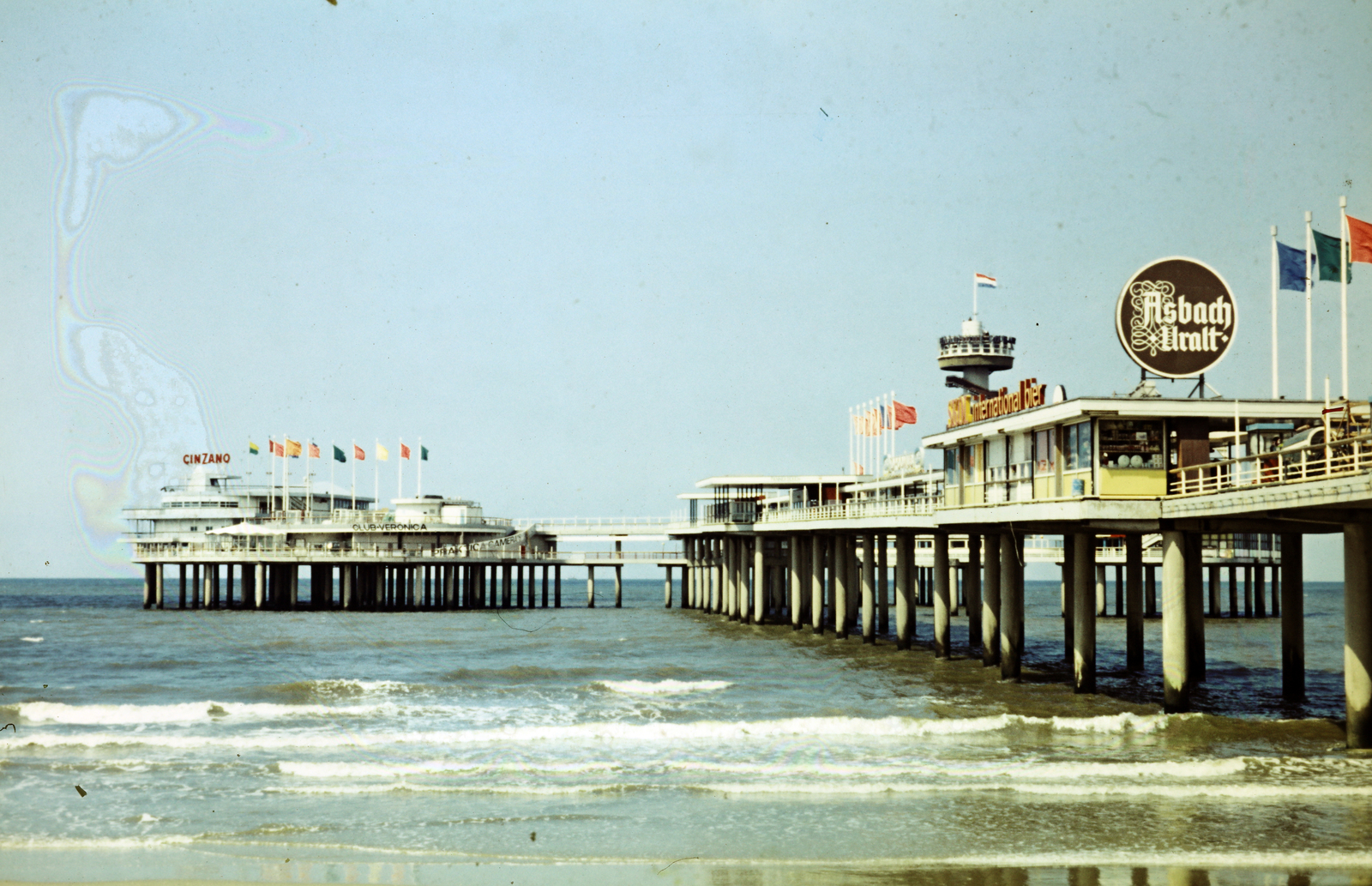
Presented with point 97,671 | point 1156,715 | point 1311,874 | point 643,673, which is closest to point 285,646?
point 97,671

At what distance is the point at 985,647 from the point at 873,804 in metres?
19.0

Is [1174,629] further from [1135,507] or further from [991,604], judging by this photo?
[991,604]

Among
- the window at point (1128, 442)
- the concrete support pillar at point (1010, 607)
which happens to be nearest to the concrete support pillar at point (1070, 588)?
the concrete support pillar at point (1010, 607)

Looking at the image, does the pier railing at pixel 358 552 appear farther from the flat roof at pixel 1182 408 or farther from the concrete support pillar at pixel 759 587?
the flat roof at pixel 1182 408

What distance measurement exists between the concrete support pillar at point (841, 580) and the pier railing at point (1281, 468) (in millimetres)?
23965

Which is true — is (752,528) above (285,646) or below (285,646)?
above

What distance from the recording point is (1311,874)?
16.3m

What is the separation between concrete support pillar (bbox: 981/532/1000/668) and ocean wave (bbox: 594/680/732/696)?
7.83 metres

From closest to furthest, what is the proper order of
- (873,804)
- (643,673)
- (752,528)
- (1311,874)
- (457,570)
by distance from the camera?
(1311,874), (873,804), (643,673), (752,528), (457,570)

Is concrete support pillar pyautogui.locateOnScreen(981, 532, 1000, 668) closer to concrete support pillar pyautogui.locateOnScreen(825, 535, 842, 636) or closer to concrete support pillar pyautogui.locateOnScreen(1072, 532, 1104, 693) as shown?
concrete support pillar pyautogui.locateOnScreen(1072, 532, 1104, 693)

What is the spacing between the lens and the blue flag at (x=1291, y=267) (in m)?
28.5

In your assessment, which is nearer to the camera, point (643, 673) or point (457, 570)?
point (643, 673)

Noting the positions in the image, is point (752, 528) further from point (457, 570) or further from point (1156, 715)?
point (1156, 715)

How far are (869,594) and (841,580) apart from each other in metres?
4.38
